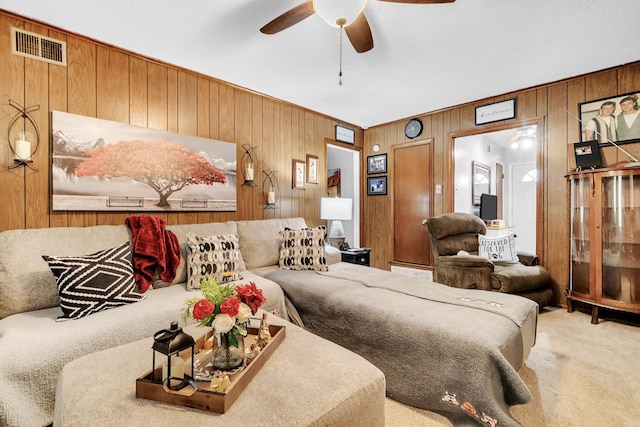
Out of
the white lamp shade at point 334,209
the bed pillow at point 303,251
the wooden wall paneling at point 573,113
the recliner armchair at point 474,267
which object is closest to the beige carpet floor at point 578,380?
the recliner armchair at point 474,267

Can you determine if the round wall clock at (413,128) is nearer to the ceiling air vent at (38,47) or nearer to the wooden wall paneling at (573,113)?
the wooden wall paneling at (573,113)

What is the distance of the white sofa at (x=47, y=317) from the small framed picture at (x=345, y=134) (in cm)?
279

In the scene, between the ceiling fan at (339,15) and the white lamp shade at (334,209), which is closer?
the ceiling fan at (339,15)

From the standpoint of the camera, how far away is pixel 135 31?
226cm

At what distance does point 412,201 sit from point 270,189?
86.2 inches

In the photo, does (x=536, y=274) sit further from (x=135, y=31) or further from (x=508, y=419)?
(x=135, y=31)

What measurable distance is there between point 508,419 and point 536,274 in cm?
233

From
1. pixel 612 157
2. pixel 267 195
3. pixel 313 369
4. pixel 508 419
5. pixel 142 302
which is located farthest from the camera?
pixel 267 195

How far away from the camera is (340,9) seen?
1626mm

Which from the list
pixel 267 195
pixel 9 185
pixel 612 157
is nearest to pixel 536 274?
pixel 612 157

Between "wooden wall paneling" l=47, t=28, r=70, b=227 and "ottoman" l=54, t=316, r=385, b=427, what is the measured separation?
1.55m

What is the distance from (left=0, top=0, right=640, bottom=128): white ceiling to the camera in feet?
6.59

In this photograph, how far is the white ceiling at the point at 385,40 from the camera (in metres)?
2.01

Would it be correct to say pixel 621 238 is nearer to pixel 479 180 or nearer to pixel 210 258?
pixel 479 180
